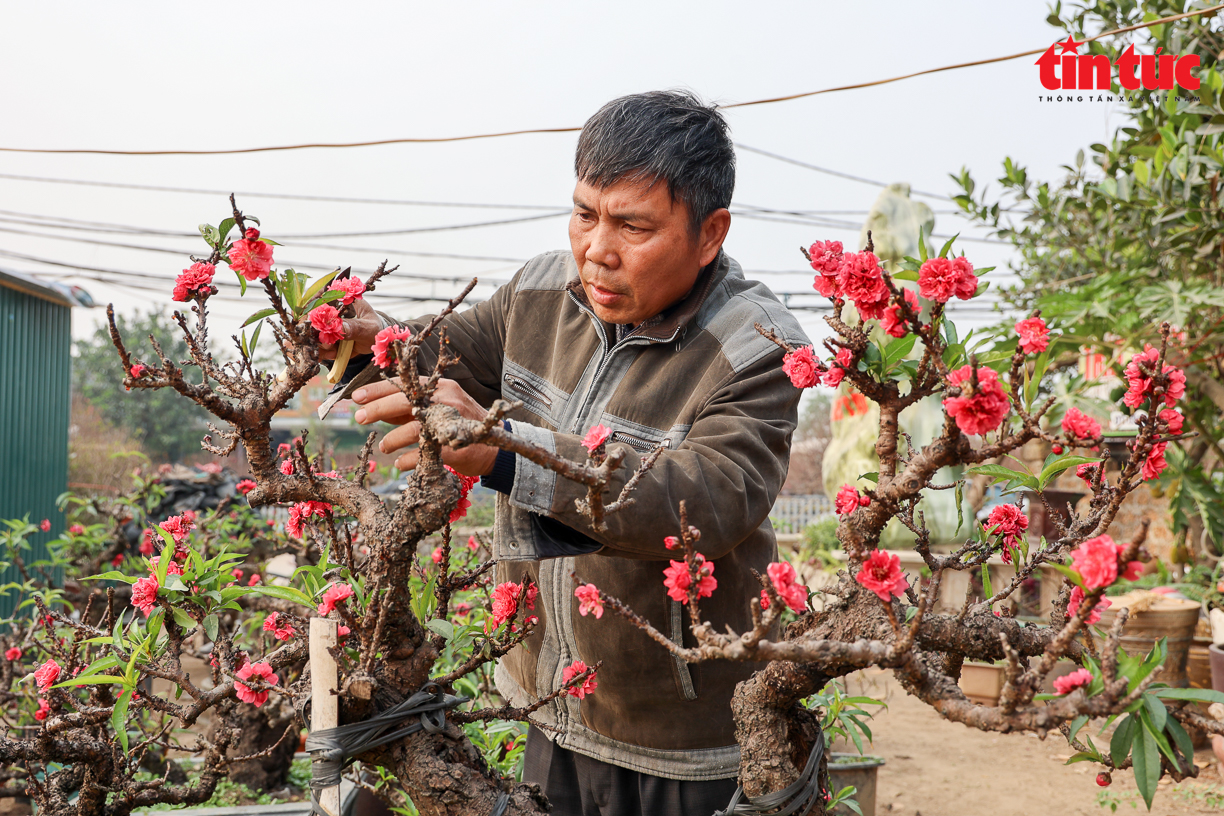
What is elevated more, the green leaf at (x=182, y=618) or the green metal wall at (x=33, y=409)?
the green metal wall at (x=33, y=409)

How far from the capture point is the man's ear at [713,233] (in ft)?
5.69

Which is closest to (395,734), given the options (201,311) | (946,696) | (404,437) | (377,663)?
(377,663)

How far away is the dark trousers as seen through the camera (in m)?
1.83

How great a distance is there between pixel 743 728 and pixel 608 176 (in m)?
1.07

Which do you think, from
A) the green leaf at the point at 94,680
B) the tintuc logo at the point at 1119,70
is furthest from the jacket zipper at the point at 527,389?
the tintuc logo at the point at 1119,70

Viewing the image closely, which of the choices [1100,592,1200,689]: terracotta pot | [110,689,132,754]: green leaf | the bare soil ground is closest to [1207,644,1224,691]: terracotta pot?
the bare soil ground

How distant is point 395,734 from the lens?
1392 mm

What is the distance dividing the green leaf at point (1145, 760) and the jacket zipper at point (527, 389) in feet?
4.30

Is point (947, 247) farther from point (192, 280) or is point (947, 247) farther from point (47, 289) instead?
point (47, 289)

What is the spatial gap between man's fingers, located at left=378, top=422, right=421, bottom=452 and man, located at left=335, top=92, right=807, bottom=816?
3cm

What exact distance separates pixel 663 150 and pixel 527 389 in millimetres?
700

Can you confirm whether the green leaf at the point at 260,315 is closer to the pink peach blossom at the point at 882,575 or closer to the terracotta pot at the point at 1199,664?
the pink peach blossom at the point at 882,575

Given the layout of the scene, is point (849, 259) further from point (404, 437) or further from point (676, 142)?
point (404, 437)

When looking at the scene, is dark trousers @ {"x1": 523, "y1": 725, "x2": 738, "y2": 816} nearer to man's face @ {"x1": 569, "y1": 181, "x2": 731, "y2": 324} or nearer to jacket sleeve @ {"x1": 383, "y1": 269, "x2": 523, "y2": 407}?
jacket sleeve @ {"x1": 383, "y1": 269, "x2": 523, "y2": 407}
